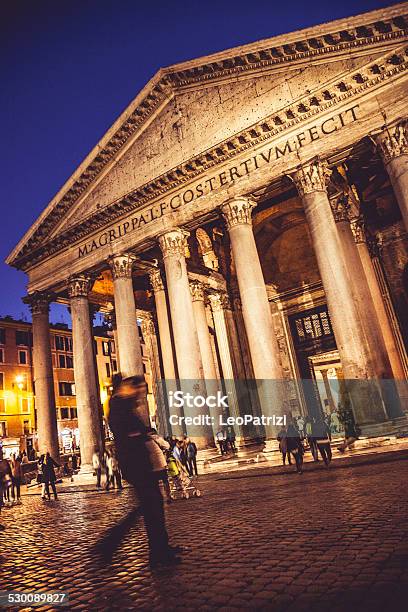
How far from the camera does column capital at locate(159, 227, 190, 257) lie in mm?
16469

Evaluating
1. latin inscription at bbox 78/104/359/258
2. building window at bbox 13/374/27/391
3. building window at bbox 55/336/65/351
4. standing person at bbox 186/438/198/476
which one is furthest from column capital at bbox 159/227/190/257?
building window at bbox 55/336/65/351

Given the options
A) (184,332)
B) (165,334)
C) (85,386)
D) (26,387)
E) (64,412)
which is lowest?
(85,386)

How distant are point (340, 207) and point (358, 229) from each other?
2303mm

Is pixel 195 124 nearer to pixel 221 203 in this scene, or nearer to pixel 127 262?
pixel 221 203

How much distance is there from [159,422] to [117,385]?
2050 centimetres

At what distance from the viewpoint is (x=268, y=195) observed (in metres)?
15.6

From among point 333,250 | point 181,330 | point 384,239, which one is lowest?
point 181,330

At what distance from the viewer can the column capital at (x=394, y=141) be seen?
12.3 m

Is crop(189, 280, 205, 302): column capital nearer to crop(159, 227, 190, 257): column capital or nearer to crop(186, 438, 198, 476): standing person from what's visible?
crop(159, 227, 190, 257): column capital

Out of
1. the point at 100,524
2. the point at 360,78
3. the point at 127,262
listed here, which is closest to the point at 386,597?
the point at 100,524

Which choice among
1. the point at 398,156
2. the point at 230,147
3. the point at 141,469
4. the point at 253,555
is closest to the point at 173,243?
the point at 230,147

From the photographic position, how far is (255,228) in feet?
73.7

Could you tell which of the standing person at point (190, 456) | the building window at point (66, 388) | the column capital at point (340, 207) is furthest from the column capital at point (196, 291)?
the building window at point (66, 388)

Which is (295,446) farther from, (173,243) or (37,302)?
(37,302)
